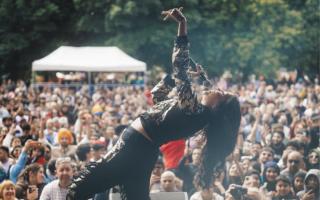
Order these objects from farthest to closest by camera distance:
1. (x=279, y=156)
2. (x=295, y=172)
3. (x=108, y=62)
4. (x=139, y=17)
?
(x=139, y=17) → (x=108, y=62) → (x=279, y=156) → (x=295, y=172)

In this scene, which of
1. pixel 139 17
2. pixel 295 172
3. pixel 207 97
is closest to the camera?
pixel 207 97

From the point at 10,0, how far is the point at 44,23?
5.12 ft

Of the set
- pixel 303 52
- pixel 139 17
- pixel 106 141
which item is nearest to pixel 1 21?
pixel 139 17

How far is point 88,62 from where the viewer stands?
78.7 feet

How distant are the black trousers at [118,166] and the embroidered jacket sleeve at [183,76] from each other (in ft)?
1.14

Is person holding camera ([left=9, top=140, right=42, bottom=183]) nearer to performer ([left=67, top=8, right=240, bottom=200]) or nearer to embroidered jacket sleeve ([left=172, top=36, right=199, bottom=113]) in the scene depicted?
performer ([left=67, top=8, right=240, bottom=200])

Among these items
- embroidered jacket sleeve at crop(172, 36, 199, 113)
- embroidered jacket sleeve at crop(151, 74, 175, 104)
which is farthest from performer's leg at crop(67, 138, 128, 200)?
embroidered jacket sleeve at crop(151, 74, 175, 104)

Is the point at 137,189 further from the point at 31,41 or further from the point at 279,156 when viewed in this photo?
the point at 31,41

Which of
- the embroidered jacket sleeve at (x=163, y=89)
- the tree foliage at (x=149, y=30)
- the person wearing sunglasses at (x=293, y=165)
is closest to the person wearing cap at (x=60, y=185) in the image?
the embroidered jacket sleeve at (x=163, y=89)

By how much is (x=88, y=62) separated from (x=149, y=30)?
8808 millimetres

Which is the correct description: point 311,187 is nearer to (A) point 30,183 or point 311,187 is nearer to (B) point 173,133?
(A) point 30,183

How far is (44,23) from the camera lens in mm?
34188

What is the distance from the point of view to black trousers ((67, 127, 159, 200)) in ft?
17.7

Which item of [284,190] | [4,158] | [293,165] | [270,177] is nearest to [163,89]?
[284,190]
